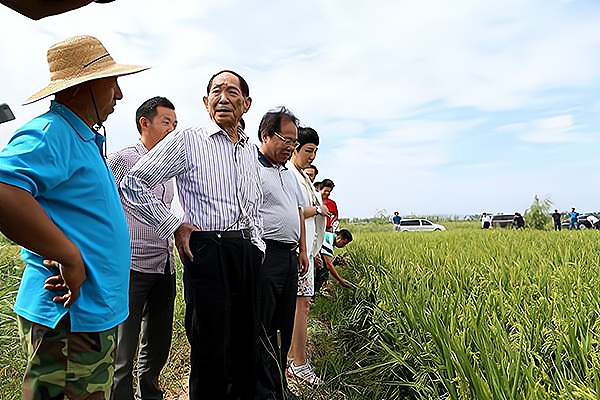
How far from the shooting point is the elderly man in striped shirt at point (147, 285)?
9.19 feet

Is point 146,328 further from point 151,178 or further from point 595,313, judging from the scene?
point 595,313

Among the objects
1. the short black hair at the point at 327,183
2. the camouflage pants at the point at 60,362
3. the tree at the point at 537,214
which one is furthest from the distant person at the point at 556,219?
the camouflage pants at the point at 60,362

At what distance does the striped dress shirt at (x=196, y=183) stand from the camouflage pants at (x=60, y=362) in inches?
30.8

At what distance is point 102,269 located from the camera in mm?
1680

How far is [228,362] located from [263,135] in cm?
124

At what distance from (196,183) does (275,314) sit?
2.87ft

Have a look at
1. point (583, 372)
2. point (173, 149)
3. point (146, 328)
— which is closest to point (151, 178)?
point (173, 149)

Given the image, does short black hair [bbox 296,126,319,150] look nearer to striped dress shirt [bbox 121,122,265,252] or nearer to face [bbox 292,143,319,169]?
face [bbox 292,143,319,169]

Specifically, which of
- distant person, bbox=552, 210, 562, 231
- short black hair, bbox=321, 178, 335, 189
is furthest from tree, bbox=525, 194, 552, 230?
short black hair, bbox=321, 178, 335, 189

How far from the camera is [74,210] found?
162 centimetres

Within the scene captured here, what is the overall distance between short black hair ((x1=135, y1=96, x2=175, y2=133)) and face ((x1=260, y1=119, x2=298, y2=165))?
58 cm

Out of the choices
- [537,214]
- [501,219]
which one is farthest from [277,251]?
[501,219]

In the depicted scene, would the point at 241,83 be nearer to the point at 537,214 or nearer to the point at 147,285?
the point at 147,285

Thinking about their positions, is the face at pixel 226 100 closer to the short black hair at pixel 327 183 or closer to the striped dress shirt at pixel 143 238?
the striped dress shirt at pixel 143 238
